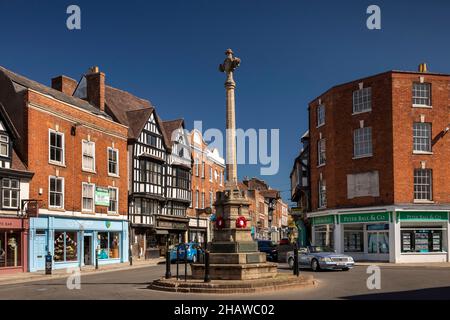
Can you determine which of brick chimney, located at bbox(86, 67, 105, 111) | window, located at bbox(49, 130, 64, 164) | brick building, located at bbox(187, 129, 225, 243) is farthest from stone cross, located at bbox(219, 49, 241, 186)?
brick building, located at bbox(187, 129, 225, 243)

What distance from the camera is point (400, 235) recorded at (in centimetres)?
3578

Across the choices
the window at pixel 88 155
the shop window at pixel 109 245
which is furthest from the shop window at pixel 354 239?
the window at pixel 88 155

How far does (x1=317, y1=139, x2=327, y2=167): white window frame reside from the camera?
41656 millimetres

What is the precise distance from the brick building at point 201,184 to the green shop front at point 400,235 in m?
18.0

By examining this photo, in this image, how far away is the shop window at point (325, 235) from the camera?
40438 mm

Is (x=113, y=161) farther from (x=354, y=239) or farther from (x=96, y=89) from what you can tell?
(x=354, y=239)

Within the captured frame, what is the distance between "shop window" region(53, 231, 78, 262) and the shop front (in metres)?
2.94

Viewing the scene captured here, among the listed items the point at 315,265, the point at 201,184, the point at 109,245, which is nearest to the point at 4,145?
the point at 109,245

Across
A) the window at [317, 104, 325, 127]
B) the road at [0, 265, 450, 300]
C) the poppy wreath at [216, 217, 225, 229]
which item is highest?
the window at [317, 104, 325, 127]

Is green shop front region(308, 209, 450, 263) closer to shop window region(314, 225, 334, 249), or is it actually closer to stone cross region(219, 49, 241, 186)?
shop window region(314, 225, 334, 249)

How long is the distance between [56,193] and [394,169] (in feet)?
70.5

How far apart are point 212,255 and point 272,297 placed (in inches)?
196
